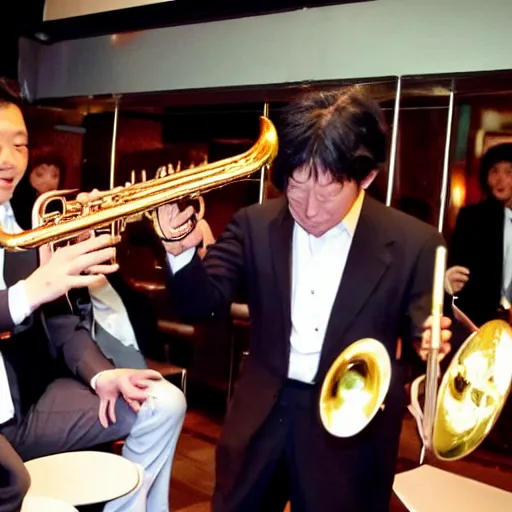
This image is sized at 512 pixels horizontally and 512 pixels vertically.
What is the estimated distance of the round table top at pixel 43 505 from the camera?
187 centimetres

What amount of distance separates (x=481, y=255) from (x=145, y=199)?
6.94 ft

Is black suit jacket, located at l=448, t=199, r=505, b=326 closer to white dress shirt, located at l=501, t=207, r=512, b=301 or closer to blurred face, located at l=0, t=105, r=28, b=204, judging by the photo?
white dress shirt, located at l=501, t=207, r=512, b=301

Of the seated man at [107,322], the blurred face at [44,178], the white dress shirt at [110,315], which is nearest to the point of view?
the seated man at [107,322]

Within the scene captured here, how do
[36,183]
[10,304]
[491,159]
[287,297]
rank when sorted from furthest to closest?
[36,183], [491,159], [10,304], [287,297]

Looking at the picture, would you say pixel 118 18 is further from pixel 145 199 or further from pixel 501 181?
pixel 145 199

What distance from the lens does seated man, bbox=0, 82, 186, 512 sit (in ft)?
7.84

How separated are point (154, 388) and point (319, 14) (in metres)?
2.10

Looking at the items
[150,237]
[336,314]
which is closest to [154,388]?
[336,314]

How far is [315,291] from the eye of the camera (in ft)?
6.52

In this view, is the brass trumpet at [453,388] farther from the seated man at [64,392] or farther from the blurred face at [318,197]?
the seated man at [64,392]

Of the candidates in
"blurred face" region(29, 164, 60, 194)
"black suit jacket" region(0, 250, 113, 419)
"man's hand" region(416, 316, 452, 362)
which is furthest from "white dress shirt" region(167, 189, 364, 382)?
"blurred face" region(29, 164, 60, 194)

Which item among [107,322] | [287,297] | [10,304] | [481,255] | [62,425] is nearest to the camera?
[287,297]

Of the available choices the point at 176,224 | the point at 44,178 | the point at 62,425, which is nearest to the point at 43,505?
the point at 62,425

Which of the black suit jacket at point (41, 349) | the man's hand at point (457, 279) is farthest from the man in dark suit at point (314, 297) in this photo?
the man's hand at point (457, 279)
